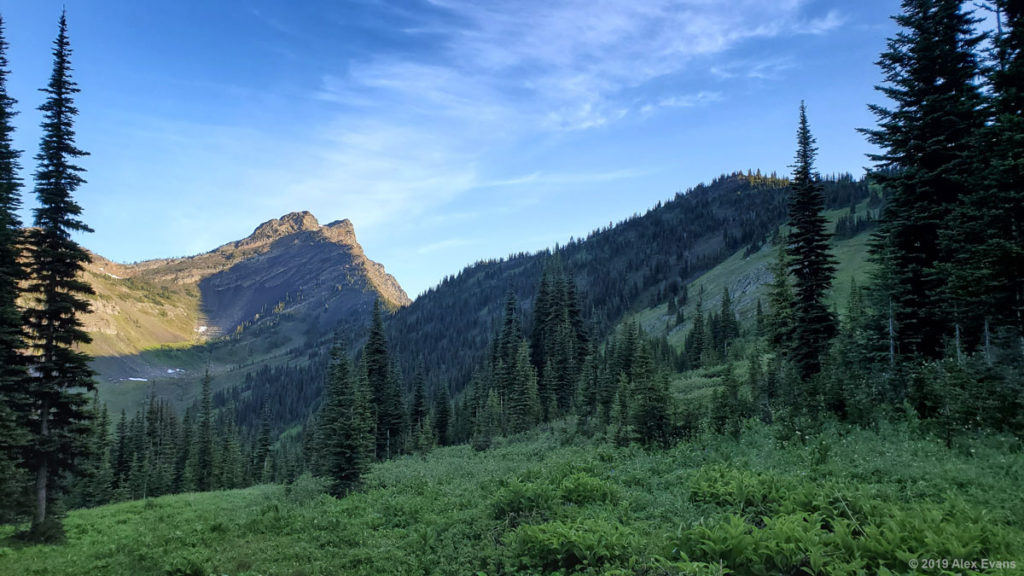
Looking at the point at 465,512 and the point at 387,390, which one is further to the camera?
the point at 387,390

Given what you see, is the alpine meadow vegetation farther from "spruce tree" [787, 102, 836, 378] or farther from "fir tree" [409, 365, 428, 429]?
"fir tree" [409, 365, 428, 429]

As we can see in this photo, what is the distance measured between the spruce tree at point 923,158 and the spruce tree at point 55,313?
36393 millimetres

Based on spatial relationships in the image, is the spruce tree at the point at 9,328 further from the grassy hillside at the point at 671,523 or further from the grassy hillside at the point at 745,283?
the grassy hillside at the point at 745,283

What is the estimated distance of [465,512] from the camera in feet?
47.9

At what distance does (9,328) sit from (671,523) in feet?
80.5

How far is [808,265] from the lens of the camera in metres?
28.1

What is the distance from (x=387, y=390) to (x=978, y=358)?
2134 inches

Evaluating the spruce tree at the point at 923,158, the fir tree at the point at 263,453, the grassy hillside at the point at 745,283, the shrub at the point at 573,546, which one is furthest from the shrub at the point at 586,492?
the grassy hillside at the point at 745,283

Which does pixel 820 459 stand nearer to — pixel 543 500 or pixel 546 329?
pixel 543 500

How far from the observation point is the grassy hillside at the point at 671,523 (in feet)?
25.1

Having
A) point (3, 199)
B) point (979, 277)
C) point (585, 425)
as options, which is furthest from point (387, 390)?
point (979, 277)

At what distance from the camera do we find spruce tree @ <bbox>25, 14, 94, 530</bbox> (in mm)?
20203

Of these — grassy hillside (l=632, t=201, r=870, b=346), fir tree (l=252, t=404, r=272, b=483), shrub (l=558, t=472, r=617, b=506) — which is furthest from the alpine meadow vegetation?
grassy hillside (l=632, t=201, r=870, b=346)

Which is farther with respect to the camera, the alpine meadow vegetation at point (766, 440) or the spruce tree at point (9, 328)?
the spruce tree at point (9, 328)
